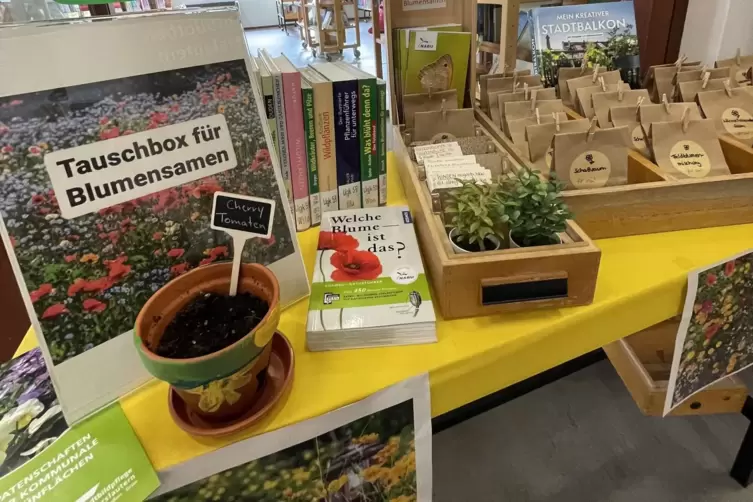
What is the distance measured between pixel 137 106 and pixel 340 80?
433mm

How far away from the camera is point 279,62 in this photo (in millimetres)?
1088

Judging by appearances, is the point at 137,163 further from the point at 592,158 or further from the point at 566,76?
the point at 566,76

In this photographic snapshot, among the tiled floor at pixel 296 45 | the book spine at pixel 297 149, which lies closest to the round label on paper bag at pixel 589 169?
the book spine at pixel 297 149

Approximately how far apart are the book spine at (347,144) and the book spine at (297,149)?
74 mm

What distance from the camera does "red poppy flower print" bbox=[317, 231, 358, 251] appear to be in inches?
39.6

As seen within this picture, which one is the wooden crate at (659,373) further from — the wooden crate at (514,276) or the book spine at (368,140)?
the book spine at (368,140)

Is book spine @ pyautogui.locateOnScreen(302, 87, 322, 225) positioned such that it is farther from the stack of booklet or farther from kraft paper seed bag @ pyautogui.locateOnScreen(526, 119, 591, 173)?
kraft paper seed bag @ pyautogui.locateOnScreen(526, 119, 591, 173)

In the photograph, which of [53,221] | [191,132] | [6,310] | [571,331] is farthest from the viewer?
[6,310]

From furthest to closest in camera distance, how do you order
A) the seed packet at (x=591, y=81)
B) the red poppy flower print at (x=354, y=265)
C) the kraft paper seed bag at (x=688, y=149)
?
the seed packet at (x=591, y=81), the kraft paper seed bag at (x=688, y=149), the red poppy flower print at (x=354, y=265)

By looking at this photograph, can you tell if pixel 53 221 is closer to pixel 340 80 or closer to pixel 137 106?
pixel 137 106

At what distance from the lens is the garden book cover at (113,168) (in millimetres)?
643

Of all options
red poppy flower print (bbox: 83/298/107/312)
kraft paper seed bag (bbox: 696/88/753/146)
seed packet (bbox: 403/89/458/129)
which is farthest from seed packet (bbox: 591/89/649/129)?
red poppy flower print (bbox: 83/298/107/312)

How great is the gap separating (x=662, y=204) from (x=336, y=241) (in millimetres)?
670

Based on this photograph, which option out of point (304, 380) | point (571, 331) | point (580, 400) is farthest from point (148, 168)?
point (580, 400)
